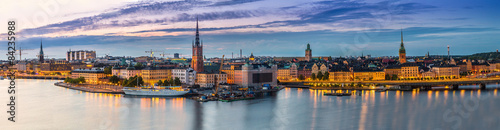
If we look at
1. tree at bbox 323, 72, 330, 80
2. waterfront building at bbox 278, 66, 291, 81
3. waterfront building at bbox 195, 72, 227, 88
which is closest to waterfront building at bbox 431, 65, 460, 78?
tree at bbox 323, 72, 330, 80

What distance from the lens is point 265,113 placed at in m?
15.3

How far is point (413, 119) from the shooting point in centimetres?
1374

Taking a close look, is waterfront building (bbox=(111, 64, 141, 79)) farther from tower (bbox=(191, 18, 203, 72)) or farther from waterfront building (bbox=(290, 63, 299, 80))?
waterfront building (bbox=(290, 63, 299, 80))

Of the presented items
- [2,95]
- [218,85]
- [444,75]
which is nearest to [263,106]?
[218,85]

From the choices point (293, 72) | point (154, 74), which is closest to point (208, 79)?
point (154, 74)

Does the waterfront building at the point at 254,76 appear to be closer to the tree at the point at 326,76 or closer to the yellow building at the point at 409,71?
the tree at the point at 326,76

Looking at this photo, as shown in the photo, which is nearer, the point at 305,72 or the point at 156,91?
the point at 156,91

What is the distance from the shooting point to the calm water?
43.0 feet

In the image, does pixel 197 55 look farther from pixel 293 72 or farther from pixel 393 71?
pixel 393 71

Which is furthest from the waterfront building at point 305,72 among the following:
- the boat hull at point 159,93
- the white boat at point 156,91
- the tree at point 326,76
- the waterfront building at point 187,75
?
the boat hull at point 159,93

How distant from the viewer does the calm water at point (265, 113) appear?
43.0 feet

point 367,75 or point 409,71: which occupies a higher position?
point 409,71

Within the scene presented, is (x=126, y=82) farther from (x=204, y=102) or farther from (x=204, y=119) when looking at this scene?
(x=204, y=119)

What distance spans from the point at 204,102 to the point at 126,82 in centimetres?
742
